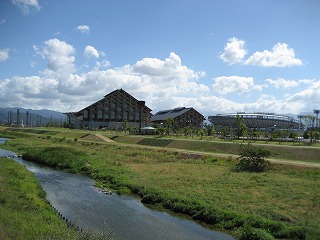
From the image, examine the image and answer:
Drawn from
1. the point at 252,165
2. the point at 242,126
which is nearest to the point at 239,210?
the point at 252,165

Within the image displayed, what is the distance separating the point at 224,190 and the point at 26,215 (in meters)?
17.5

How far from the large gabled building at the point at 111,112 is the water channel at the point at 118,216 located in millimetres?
104299

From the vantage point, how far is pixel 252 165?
42.6 m

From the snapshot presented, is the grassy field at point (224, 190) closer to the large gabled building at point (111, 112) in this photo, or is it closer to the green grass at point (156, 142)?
the green grass at point (156, 142)

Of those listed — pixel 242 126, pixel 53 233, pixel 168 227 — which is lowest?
pixel 168 227

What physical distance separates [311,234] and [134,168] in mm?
27935

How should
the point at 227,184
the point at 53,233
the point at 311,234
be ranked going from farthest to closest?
the point at 227,184, the point at 311,234, the point at 53,233

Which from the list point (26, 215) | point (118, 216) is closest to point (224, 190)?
point (118, 216)

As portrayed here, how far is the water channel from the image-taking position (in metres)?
21.7

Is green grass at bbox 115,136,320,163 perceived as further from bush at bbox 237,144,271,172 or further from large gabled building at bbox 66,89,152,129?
large gabled building at bbox 66,89,152,129

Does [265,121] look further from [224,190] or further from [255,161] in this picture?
[224,190]

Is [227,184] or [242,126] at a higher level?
[242,126]

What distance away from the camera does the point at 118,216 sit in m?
25.0

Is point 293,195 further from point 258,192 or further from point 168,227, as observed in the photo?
point 168,227
